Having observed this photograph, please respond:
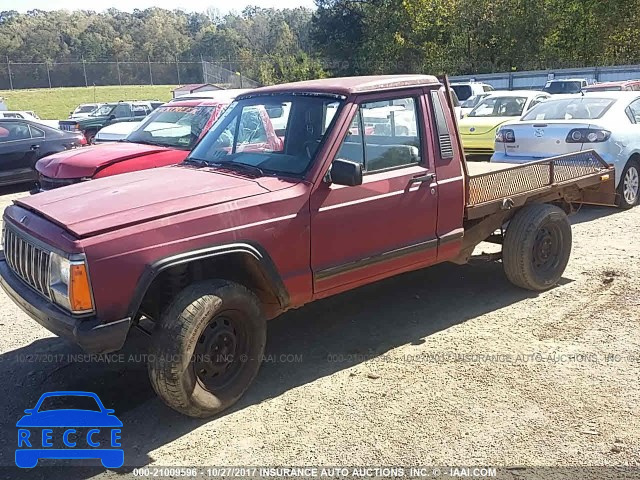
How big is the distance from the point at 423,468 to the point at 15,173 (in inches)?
444

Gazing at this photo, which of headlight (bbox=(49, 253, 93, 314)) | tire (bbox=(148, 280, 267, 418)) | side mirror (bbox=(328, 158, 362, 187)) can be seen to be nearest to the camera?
headlight (bbox=(49, 253, 93, 314))

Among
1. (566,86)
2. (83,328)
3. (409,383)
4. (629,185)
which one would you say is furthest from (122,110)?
(83,328)

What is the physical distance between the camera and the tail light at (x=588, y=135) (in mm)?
8656

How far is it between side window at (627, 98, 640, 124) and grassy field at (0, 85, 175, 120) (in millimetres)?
37382

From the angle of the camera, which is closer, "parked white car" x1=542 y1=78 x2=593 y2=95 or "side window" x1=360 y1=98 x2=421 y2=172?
"side window" x1=360 y1=98 x2=421 y2=172

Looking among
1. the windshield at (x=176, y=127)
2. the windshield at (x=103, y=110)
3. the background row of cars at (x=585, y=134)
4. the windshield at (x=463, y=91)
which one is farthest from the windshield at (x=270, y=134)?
the windshield at (x=103, y=110)

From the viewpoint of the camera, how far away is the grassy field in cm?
4422

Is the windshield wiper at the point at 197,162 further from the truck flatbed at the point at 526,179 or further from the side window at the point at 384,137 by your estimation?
the truck flatbed at the point at 526,179

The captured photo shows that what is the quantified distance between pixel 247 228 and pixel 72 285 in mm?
1067

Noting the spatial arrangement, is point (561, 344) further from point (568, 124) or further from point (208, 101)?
point (208, 101)

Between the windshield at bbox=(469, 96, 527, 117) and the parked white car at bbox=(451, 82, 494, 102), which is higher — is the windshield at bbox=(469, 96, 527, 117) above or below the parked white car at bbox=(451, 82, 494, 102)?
below

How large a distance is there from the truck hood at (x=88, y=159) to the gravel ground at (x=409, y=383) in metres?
2.34

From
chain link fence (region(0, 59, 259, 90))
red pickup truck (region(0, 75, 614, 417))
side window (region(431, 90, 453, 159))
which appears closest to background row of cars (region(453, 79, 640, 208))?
red pickup truck (region(0, 75, 614, 417))

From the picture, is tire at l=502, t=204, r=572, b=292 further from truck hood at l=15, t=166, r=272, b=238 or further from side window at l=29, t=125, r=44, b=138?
side window at l=29, t=125, r=44, b=138
